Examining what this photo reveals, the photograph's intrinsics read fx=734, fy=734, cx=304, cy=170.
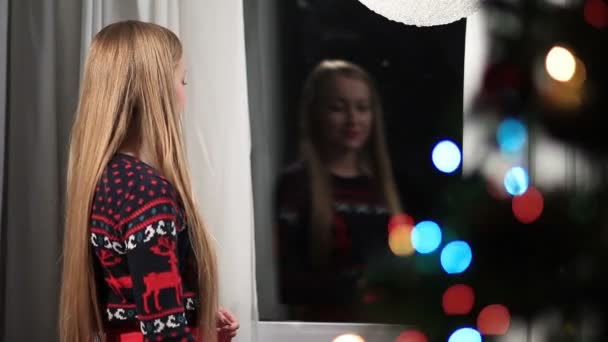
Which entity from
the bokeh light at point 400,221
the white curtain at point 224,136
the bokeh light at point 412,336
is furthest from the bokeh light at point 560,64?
the white curtain at point 224,136

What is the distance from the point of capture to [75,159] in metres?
1.07

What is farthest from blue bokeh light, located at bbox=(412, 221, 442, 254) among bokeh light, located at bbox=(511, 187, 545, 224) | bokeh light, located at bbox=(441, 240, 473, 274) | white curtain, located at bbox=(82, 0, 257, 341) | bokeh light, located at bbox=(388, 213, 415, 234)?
white curtain, located at bbox=(82, 0, 257, 341)

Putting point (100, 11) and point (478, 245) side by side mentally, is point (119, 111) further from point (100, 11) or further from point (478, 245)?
point (100, 11)

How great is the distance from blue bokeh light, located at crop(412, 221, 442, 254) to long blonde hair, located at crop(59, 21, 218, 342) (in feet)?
0.96

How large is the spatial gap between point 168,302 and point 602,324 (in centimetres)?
51

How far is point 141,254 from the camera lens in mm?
937

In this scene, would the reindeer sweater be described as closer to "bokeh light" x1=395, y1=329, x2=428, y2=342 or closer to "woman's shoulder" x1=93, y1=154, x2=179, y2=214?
"woman's shoulder" x1=93, y1=154, x2=179, y2=214

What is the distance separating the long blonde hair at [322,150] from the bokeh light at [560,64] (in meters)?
0.89

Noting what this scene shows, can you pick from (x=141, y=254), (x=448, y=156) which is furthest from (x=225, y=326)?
(x=448, y=156)

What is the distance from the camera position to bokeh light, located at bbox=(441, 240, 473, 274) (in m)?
0.79

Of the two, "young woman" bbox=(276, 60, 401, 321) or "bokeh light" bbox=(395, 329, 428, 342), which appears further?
"young woman" bbox=(276, 60, 401, 321)

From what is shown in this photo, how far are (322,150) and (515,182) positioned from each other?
2.99 ft

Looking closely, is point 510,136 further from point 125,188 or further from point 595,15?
point 125,188

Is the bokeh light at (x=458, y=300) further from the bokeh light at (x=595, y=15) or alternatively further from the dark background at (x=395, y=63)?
the dark background at (x=395, y=63)
